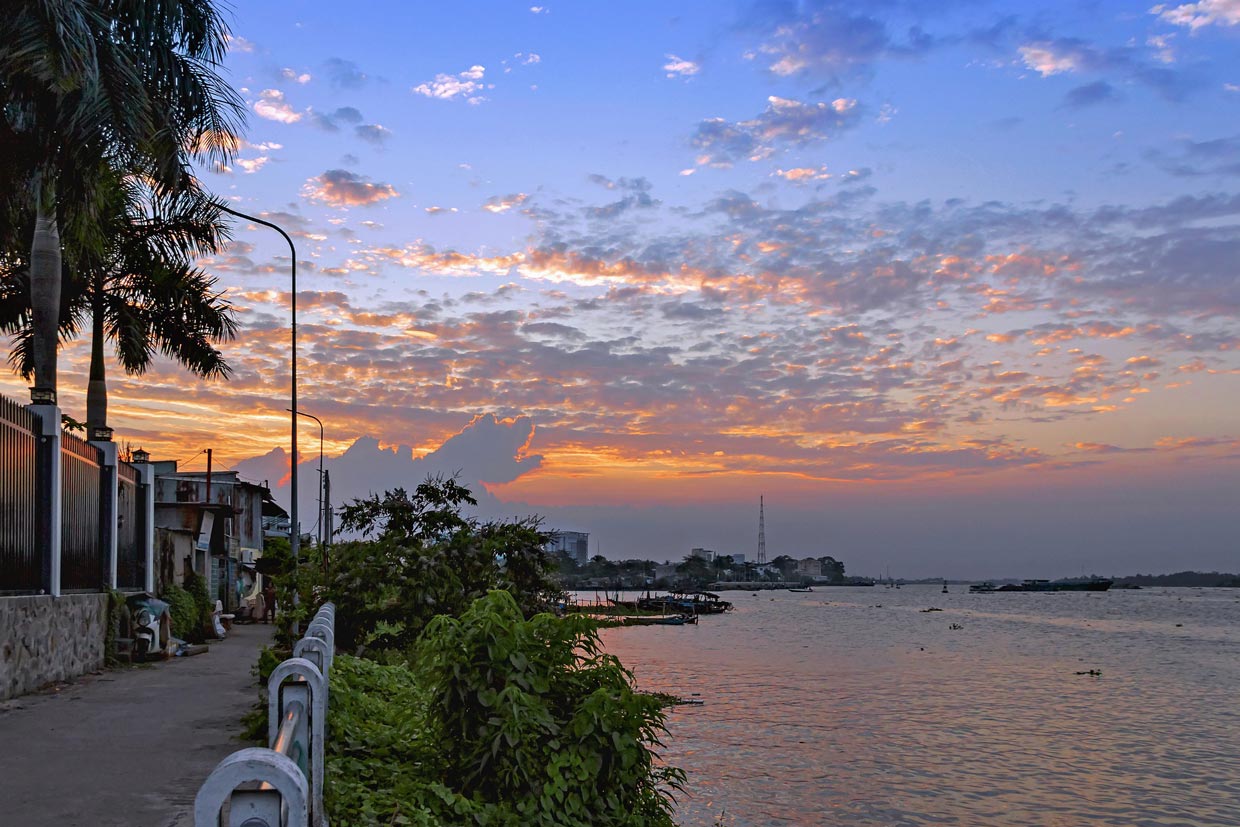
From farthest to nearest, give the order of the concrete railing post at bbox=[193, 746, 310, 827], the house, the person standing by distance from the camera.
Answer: the person standing
the house
the concrete railing post at bbox=[193, 746, 310, 827]

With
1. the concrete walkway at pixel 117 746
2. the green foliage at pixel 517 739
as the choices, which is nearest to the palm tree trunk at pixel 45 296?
the concrete walkway at pixel 117 746

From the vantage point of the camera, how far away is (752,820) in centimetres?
1922

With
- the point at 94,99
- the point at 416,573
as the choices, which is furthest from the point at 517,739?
the point at 94,99

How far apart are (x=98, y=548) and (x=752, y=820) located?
13566 millimetres

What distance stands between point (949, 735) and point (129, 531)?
918 inches

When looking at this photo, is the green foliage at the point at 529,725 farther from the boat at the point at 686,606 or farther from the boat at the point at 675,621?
the boat at the point at 686,606

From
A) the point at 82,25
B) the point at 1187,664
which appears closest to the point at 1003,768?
the point at 82,25

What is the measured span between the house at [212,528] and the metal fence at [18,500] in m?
11.6

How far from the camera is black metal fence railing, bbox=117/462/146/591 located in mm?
23188

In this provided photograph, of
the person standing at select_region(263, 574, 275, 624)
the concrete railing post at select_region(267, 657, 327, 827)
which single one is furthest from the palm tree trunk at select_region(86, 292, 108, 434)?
the concrete railing post at select_region(267, 657, 327, 827)

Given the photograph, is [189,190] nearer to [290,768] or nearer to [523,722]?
[523,722]

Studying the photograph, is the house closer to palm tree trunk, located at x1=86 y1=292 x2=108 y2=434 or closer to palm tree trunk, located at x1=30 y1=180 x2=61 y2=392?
palm tree trunk, located at x1=86 y1=292 x2=108 y2=434

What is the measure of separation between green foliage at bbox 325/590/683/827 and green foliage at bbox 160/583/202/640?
19739 mm

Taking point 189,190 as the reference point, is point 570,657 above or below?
below
